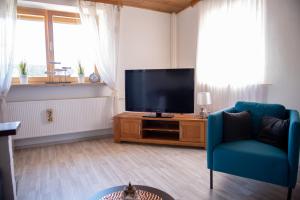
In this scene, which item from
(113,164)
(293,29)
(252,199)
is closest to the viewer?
(252,199)

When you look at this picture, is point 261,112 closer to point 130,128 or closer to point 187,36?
point 130,128

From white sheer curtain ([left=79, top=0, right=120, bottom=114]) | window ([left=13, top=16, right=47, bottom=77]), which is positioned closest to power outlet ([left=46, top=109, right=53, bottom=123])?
window ([left=13, top=16, right=47, bottom=77])

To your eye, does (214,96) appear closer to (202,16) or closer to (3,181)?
(202,16)

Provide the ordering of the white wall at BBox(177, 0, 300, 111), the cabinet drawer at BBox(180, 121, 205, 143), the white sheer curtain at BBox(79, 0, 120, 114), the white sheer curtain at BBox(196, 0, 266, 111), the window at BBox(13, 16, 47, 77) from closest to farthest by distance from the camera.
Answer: the white wall at BBox(177, 0, 300, 111), the white sheer curtain at BBox(196, 0, 266, 111), the cabinet drawer at BBox(180, 121, 205, 143), the window at BBox(13, 16, 47, 77), the white sheer curtain at BBox(79, 0, 120, 114)

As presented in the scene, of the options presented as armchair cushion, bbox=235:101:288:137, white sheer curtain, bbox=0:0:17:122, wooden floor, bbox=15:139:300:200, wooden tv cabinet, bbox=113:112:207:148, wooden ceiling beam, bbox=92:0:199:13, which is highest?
wooden ceiling beam, bbox=92:0:199:13

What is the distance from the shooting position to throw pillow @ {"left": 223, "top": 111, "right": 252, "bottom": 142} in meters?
2.25

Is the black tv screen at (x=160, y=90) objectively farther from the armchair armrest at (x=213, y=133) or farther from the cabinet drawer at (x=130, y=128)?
the armchair armrest at (x=213, y=133)

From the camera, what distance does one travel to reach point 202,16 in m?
3.78

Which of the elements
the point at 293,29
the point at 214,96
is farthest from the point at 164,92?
the point at 293,29

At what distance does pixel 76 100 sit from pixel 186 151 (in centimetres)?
208

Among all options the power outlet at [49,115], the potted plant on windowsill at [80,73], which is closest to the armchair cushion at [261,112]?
the potted plant on windowsill at [80,73]

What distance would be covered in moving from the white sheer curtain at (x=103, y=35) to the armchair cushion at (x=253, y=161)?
2.42 metres

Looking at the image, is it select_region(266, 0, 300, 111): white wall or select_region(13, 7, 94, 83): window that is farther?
select_region(13, 7, 94, 83): window

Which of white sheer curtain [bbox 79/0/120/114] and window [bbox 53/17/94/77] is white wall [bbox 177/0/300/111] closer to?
white sheer curtain [bbox 79/0/120/114]
